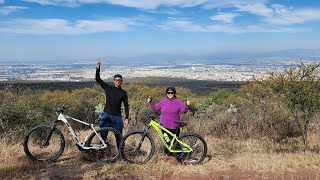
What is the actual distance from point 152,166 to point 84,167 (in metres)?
1.33

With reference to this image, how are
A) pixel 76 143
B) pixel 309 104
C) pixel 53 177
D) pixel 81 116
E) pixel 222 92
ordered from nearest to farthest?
pixel 53 177 → pixel 76 143 → pixel 309 104 → pixel 81 116 → pixel 222 92

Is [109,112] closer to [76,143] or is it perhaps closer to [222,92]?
[76,143]

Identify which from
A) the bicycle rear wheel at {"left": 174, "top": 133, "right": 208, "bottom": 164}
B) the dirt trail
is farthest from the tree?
the bicycle rear wheel at {"left": 174, "top": 133, "right": 208, "bottom": 164}

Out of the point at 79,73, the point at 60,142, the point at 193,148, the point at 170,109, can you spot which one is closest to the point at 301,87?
the point at 193,148

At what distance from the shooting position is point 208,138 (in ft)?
35.0

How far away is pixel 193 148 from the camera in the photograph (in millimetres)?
7293

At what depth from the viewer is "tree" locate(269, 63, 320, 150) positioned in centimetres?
846

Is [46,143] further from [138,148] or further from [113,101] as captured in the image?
[138,148]

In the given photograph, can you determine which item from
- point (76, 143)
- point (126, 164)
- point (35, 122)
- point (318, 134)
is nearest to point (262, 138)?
point (318, 134)

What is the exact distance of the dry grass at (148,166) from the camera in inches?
242

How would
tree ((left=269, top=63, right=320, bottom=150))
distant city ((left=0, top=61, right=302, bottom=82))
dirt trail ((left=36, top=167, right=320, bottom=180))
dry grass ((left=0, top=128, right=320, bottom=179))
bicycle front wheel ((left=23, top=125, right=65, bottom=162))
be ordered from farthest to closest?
distant city ((left=0, top=61, right=302, bottom=82)), tree ((left=269, top=63, right=320, bottom=150)), bicycle front wheel ((left=23, top=125, right=65, bottom=162)), dry grass ((left=0, top=128, right=320, bottom=179)), dirt trail ((left=36, top=167, right=320, bottom=180))

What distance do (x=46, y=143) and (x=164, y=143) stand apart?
2460 millimetres

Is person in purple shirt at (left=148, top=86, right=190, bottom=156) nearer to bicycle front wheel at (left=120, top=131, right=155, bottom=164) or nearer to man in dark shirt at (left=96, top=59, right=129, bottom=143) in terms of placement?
bicycle front wheel at (left=120, top=131, right=155, bottom=164)

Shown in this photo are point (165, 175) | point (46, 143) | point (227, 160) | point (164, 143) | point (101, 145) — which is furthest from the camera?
point (227, 160)
